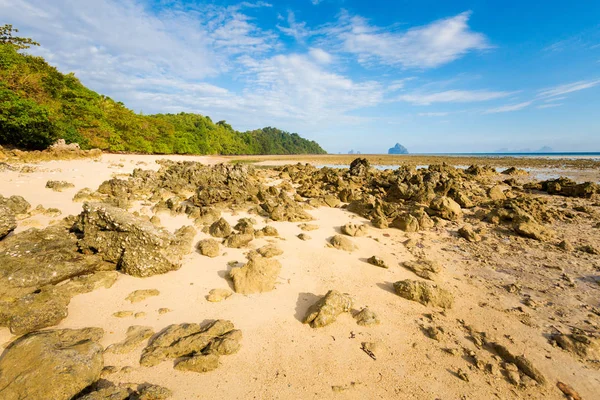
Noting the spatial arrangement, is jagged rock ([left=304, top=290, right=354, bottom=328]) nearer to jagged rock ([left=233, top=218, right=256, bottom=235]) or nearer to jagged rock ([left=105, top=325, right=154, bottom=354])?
jagged rock ([left=105, top=325, right=154, bottom=354])

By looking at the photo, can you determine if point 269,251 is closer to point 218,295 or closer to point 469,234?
point 218,295

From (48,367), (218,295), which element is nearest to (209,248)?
(218,295)

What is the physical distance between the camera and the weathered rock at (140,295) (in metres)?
4.39

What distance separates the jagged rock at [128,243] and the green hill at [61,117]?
22976mm

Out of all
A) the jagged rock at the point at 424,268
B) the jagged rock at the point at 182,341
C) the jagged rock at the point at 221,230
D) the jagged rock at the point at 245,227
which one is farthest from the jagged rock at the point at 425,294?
the jagged rock at the point at 221,230

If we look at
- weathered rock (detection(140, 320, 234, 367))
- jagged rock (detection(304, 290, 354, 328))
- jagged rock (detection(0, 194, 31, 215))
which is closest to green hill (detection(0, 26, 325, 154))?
jagged rock (detection(0, 194, 31, 215))

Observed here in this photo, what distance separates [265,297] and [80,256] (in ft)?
12.8

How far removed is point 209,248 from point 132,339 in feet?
9.06

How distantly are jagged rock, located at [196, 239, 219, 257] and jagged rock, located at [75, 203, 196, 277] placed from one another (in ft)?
2.34

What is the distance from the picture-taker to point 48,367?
2652 millimetres

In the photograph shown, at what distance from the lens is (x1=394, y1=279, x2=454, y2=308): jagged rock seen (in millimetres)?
4707

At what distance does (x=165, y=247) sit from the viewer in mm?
5336

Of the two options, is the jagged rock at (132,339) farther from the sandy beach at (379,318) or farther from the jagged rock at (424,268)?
the jagged rock at (424,268)

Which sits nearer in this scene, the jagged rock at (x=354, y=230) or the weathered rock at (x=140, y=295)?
the weathered rock at (x=140, y=295)
